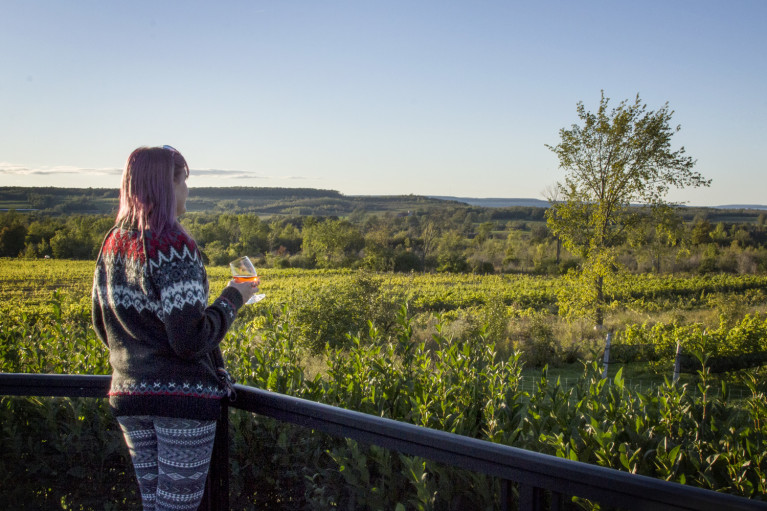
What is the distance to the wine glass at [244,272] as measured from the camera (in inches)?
78.9

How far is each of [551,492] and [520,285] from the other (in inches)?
1401

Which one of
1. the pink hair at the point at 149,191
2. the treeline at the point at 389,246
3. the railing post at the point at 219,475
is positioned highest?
the pink hair at the point at 149,191

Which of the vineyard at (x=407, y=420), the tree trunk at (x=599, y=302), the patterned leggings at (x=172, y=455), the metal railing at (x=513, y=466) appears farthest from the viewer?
the tree trunk at (x=599, y=302)

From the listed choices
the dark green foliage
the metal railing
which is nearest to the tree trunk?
the dark green foliage

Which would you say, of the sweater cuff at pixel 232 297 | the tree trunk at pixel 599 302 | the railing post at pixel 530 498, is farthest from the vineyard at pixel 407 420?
the tree trunk at pixel 599 302

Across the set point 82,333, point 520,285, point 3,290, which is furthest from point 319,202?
point 82,333

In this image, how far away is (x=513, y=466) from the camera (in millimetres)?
1241

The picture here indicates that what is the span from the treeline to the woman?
22.3 meters

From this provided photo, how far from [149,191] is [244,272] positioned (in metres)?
0.52

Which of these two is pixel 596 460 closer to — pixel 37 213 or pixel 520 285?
pixel 37 213

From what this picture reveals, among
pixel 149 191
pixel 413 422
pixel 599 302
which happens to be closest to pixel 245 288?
pixel 149 191

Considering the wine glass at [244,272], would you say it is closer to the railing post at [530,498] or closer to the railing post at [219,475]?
the railing post at [219,475]

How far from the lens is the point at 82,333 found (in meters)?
4.42

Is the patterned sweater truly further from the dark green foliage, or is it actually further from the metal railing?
the dark green foliage
